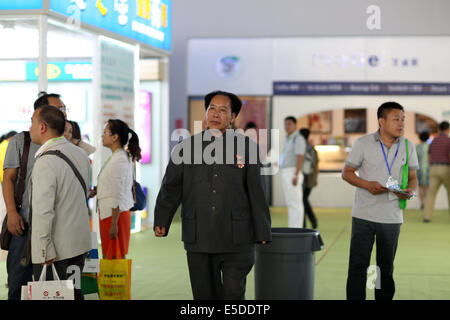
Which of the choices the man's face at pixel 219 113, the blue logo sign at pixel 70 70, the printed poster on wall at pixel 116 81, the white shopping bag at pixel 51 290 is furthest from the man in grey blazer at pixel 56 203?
the blue logo sign at pixel 70 70

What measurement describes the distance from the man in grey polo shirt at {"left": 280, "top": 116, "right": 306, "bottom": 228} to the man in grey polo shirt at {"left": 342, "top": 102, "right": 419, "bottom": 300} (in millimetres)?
5008

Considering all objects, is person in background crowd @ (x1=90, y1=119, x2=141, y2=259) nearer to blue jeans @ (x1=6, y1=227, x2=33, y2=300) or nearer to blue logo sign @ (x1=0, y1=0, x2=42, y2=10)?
blue jeans @ (x1=6, y1=227, x2=33, y2=300)

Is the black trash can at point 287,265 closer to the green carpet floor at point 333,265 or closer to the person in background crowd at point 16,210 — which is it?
the green carpet floor at point 333,265

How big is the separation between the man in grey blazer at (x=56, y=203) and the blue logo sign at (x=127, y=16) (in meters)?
4.65

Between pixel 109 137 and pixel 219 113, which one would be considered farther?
pixel 109 137

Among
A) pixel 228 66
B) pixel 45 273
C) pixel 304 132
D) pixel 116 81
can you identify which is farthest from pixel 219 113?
pixel 228 66

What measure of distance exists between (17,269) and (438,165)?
10.4 metres

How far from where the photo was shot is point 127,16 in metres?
11.4

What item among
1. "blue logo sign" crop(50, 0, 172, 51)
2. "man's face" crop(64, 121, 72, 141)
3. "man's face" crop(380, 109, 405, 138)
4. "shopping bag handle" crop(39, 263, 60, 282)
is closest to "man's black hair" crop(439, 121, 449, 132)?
"blue logo sign" crop(50, 0, 172, 51)

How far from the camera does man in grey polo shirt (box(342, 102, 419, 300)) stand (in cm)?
585

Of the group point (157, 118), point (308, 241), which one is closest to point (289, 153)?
point (157, 118)

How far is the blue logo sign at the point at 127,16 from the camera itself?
31.6ft

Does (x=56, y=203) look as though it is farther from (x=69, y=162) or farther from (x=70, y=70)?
(x=70, y=70)
